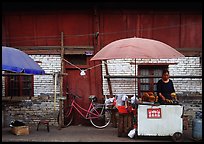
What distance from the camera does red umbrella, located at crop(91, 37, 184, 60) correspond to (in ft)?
25.1

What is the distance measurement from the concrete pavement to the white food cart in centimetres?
24

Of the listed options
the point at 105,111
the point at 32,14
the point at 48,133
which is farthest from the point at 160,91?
the point at 32,14

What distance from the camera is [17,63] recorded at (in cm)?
808

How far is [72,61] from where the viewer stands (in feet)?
36.5

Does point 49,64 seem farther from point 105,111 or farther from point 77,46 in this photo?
point 105,111

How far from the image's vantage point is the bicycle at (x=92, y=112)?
35.0 feet

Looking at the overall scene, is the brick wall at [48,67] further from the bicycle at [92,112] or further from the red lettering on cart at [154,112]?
the red lettering on cart at [154,112]

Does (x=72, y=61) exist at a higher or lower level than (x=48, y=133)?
higher

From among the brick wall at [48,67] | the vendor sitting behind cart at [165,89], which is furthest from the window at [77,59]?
the vendor sitting behind cart at [165,89]

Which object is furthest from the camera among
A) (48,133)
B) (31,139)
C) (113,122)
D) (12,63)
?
(113,122)

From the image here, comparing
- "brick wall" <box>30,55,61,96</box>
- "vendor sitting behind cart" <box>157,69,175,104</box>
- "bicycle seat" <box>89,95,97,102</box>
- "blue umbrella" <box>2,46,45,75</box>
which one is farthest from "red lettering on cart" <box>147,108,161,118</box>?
"brick wall" <box>30,55,61,96</box>

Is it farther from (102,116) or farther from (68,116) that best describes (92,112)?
(68,116)

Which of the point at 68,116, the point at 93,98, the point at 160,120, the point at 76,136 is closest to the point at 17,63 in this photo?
the point at 76,136

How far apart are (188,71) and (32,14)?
576 cm
